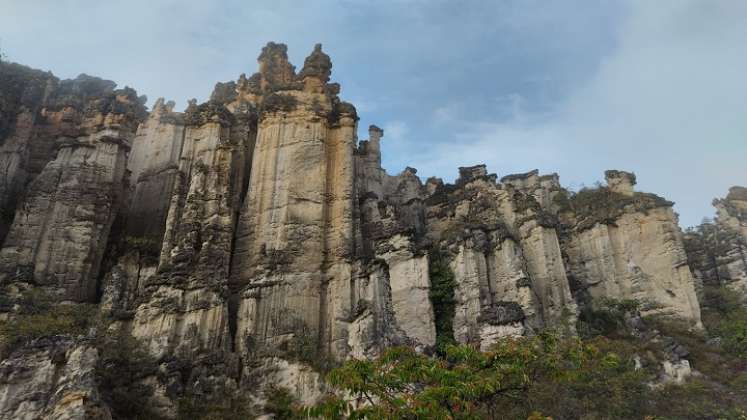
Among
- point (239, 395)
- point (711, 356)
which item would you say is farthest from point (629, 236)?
point (239, 395)

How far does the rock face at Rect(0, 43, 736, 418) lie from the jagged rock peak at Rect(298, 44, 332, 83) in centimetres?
10

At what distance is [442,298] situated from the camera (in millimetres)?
31656

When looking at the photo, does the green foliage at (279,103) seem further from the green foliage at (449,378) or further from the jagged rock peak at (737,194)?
the jagged rock peak at (737,194)

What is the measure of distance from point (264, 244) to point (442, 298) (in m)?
8.82

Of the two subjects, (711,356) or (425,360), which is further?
(711,356)

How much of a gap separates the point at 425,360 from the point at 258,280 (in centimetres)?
1295

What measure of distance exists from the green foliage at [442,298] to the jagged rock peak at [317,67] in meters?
10.0

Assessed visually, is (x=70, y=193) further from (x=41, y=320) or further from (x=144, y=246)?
(x=41, y=320)

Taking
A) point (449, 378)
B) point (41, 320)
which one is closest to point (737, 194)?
point (449, 378)

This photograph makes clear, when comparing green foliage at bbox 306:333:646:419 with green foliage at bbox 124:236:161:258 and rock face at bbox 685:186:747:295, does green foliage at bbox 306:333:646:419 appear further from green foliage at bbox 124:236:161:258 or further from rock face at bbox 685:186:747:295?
rock face at bbox 685:186:747:295

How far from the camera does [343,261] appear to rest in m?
27.7

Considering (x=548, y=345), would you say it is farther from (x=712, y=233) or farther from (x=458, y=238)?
(x=712, y=233)

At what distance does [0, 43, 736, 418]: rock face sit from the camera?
24.7m

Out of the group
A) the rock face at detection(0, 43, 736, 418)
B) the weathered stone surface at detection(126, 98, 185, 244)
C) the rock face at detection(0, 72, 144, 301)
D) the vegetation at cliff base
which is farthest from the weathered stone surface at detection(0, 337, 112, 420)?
the weathered stone surface at detection(126, 98, 185, 244)
